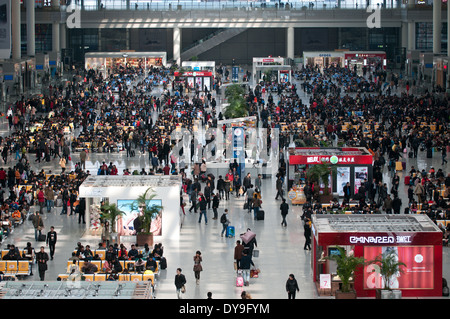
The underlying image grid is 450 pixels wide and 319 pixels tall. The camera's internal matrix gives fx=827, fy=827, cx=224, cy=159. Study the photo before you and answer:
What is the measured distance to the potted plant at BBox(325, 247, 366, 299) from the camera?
621 inches

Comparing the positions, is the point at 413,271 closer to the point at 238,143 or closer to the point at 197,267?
the point at 197,267

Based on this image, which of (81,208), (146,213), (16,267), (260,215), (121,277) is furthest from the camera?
(260,215)

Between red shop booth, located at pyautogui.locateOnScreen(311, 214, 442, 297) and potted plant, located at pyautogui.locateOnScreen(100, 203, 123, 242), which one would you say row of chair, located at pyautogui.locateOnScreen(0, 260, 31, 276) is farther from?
red shop booth, located at pyautogui.locateOnScreen(311, 214, 442, 297)

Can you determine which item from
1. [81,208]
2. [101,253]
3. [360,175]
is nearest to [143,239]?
[101,253]

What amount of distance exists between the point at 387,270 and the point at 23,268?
27.1 ft

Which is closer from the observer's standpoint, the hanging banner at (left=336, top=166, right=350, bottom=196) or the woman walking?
the woman walking

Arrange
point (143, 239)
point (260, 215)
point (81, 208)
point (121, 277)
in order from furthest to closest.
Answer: point (260, 215) → point (81, 208) → point (143, 239) → point (121, 277)

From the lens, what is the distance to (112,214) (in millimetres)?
21859

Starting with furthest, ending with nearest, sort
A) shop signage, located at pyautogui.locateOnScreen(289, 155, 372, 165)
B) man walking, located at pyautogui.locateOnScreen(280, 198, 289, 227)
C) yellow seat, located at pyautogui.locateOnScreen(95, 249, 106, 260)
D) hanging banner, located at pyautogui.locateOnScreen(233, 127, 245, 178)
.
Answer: hanging banner, located at pyautogui.locateOnScreen(233, 127, 245, 178) → shop signage, located at pyautogui.locateOnScreen(289, 155, 372, 165) → man walking, located at pyautogui.locateOnScreen(280, 198, 289, 227) → yellow seat, located at pyautogui.locateOnScreen(95, 249, 106, 260)

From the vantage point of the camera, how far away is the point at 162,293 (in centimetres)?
1745

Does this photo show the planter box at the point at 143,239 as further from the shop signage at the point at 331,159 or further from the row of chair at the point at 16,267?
the shop signage at the point at 331,159

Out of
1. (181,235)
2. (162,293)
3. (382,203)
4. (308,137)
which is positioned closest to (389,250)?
(162,293)

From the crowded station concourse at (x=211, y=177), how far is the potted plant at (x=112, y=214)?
53 cm

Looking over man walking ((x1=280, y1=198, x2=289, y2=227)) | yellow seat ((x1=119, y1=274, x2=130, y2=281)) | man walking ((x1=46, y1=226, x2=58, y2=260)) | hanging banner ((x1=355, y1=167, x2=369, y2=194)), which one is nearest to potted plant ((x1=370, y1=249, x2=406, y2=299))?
yellow seat ((x1=119, y1=274, x2=130, y2=281))
